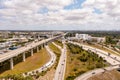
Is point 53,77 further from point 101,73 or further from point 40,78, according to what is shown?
point 101,73

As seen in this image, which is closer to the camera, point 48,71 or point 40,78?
point 40,78

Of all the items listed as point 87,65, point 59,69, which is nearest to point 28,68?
point 59,69

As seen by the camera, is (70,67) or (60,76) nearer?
(60,76)

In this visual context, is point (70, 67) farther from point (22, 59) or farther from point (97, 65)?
point (22, 59)

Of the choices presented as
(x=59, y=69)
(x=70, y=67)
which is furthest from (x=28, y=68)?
(x=70, y=67)

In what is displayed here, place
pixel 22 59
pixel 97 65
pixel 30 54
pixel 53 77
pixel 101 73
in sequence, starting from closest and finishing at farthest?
pixel 53 77 → pixel 101 73 → pixel 97 65 → pixel 22 59 → pixel 30 54

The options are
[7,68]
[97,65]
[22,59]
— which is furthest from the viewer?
[22,59]

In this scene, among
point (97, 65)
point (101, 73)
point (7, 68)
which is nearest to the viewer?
point (101, 73)

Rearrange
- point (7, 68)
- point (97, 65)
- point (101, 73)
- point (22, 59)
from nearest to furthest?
point (101, 73) < point (7, 68) < point (97, 65) < point (22, 59)
